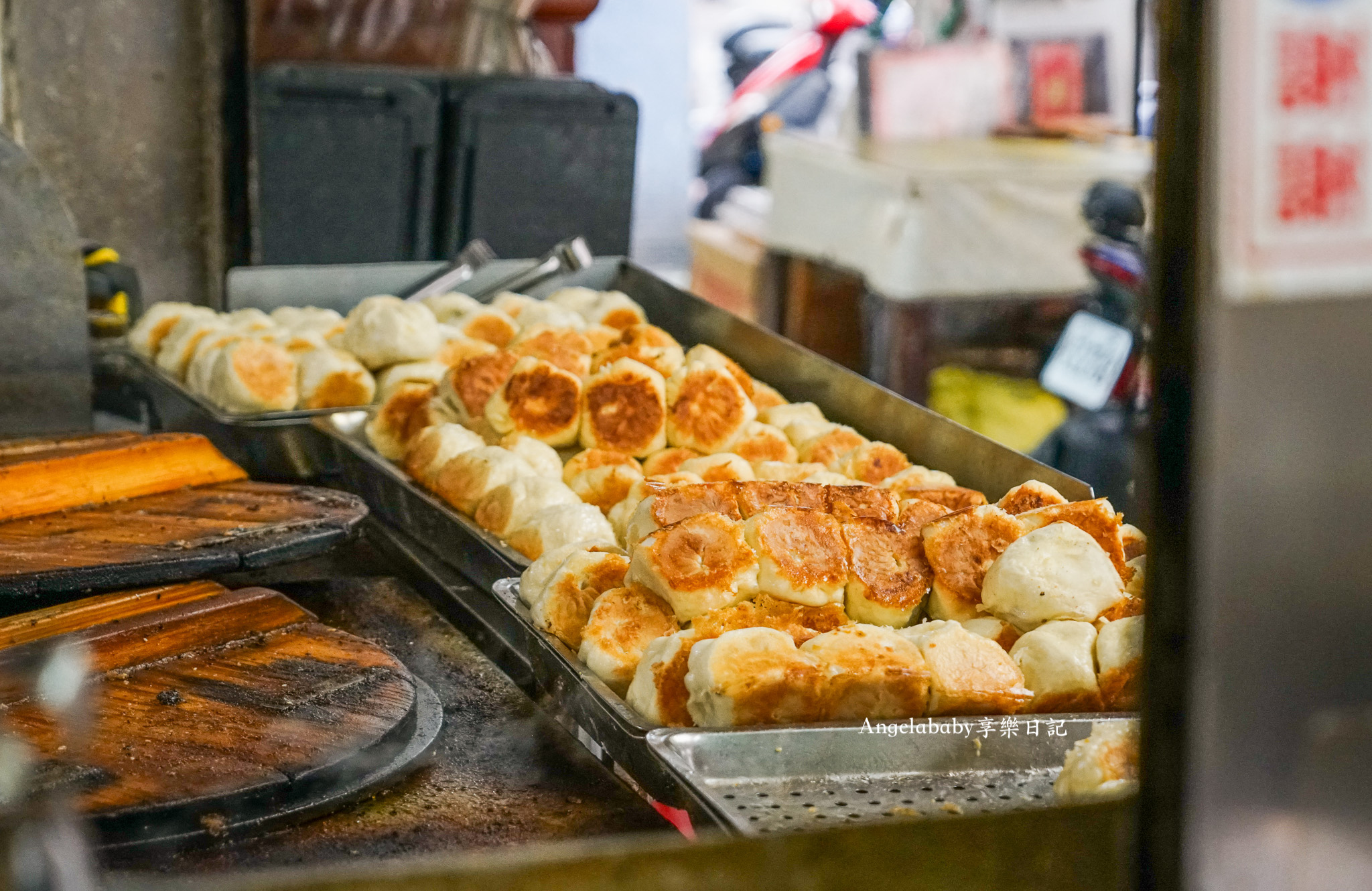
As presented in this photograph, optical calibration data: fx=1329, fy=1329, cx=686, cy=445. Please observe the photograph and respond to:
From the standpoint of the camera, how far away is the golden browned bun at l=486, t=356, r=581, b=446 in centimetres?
270

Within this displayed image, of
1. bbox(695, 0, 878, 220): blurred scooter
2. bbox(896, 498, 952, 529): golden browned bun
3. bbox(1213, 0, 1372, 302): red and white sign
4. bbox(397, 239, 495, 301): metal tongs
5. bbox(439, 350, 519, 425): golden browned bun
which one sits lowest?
bbox(896, 498, 952, 529): golden browned bun

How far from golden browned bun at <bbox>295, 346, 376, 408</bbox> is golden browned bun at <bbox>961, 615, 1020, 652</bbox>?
5.85 feet

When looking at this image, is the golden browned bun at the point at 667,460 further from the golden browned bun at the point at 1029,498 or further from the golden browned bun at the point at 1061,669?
the golden browned bun at the point at 1061,669

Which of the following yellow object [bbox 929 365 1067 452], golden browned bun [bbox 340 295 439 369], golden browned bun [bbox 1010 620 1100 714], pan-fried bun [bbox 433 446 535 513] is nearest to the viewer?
golden browned bun [bbox 1010 620 1100 714]

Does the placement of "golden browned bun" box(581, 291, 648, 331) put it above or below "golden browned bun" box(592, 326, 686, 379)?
above

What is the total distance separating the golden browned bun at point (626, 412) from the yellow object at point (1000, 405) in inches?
130

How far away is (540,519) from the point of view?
2258mm

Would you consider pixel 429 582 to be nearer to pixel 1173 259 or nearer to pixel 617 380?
pixel 617 380

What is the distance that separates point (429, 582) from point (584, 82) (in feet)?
11.9

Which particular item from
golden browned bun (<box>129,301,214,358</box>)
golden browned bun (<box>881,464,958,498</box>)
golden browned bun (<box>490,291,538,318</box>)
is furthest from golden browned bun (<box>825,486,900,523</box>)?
golden browned bun (<box>129,301,214,358</box>)

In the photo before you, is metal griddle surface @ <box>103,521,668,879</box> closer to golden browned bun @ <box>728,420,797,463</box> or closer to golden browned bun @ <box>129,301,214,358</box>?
golden browned bun @ <box>728,420,797,463</box>

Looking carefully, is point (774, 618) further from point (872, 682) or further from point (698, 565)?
point (872, 682)

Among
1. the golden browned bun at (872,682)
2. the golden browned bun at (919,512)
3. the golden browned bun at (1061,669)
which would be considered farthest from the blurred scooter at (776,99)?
the golden browned bun at (872,682)

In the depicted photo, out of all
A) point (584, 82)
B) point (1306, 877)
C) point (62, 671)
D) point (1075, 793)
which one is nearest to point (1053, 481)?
point (1075, 793)
